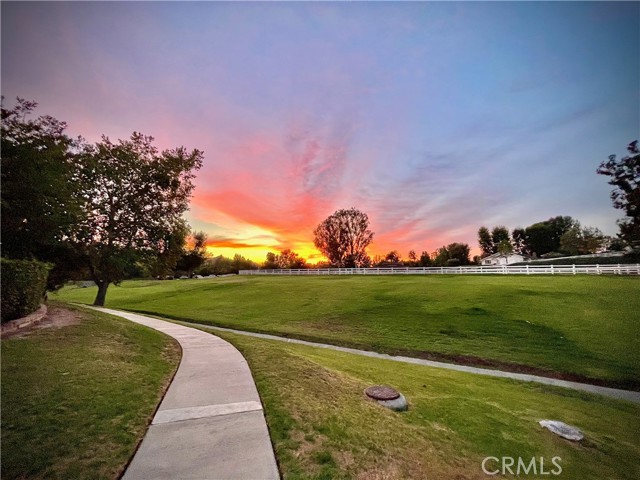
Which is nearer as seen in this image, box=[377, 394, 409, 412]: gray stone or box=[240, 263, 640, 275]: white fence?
box=[377, 394, 409, 412]: gray stone

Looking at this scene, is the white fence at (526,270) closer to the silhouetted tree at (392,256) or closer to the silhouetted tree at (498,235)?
the silhouetted tree at (392,256)

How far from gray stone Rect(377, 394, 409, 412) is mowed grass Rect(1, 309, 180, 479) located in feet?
13.7

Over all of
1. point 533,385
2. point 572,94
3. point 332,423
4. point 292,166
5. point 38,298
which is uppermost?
point 572,94

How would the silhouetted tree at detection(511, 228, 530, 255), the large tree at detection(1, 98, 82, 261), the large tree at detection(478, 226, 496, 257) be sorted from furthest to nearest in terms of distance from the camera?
the large tree at detection(478, 226, 496, 257), the silhouetted tree at detection(511, 228, 530, 255), the large tree at detection(1, 98, 82, 261)

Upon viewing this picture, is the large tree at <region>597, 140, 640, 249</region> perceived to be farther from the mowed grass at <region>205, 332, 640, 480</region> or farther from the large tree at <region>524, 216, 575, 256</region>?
the large tree at <region>524, 216, 575, 256</region>

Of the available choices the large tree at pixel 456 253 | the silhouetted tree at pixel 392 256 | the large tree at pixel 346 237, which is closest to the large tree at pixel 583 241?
the large tree at pixel 456 253

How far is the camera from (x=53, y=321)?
937cm

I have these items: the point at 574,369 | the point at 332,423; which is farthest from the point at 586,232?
the point at 332,423

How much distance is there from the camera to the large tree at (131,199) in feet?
68.3

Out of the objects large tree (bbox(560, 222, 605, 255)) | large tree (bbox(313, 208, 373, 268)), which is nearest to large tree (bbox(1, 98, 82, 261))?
large tree (bbox(313, 208, 373, 268))

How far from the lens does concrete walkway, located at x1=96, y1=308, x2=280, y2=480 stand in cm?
314

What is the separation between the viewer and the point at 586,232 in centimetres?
6869

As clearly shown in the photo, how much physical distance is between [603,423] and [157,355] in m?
11.1

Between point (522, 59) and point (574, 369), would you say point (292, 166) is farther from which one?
point (574, 369)
